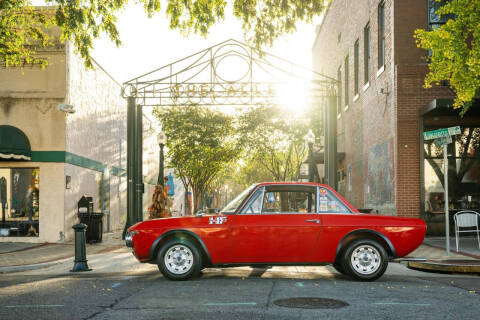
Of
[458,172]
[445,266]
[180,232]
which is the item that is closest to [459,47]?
[445,266]

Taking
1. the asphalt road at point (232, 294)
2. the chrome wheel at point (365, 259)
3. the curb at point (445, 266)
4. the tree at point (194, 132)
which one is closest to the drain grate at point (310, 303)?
the asphalt road at point (232, 294)

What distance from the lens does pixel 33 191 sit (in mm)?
18656

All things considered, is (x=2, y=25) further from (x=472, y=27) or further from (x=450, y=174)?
(x=450, y=174)

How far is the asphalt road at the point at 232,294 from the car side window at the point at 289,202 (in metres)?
1.16

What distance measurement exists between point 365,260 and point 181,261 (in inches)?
118

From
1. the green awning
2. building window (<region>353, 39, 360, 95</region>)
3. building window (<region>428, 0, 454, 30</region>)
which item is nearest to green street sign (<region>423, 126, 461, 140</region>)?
building window (<region>428, 0, 454, 30</region>)

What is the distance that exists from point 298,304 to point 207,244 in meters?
2.49

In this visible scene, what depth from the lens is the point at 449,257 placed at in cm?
1224

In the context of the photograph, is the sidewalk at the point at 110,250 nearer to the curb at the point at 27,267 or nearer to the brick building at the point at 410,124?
the curb at the point at 27,267

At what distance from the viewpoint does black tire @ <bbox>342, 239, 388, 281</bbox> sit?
9.08 metres

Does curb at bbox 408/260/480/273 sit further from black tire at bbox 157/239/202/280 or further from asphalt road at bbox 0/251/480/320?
black tire at bbox 157/239/202/280

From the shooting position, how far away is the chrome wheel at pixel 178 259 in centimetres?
912

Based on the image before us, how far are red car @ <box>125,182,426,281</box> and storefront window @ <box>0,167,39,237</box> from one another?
34.7 feet

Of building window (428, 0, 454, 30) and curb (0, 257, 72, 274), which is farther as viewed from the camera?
building window (428, 0, 454, 30)
